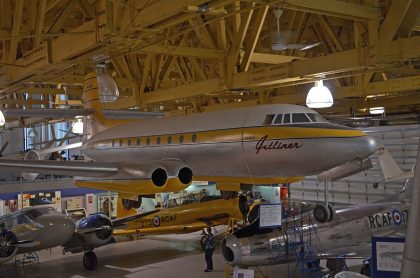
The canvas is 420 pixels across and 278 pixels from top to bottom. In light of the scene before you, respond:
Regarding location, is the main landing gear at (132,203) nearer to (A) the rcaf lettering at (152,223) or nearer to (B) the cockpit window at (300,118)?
(B) the cockpit window at (300,118)

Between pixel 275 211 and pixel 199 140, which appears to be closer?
pixel 199 140

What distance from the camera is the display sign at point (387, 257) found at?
25.1 feet

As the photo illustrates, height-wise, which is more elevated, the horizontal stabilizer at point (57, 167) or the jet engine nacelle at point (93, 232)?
the horizontal stabilizer at point (57, 167)

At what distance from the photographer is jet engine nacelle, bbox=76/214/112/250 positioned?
52.9 feet

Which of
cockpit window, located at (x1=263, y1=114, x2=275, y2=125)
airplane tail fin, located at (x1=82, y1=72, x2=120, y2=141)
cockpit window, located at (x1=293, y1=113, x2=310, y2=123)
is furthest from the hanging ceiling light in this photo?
cockpit window, located at (x1=293, y1=113, x2=310, y2=123)

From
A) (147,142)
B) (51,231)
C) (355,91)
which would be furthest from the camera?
(51,231)

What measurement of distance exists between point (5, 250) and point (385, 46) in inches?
492

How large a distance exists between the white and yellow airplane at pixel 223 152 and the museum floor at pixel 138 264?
6.94m

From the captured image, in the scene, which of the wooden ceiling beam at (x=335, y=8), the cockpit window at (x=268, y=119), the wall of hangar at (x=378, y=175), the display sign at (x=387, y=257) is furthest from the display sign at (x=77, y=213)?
the wooden ceiling beam at (x=335, y=8)

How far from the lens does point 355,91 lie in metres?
11.2

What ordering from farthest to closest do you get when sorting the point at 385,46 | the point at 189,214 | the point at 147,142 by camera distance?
the point at 189,214 → the point at 147,142 → the point at 385,46

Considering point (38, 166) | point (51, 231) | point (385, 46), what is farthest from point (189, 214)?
point (385, 46)

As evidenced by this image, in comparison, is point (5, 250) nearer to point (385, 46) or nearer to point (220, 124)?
point (220, 124)

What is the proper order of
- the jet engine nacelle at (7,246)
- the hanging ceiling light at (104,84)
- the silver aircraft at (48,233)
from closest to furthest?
1. the hanging ceiling light at (104,84)
2. the jet engine nacelle at (7,246)
3. the silver aircraft at (48,233)
